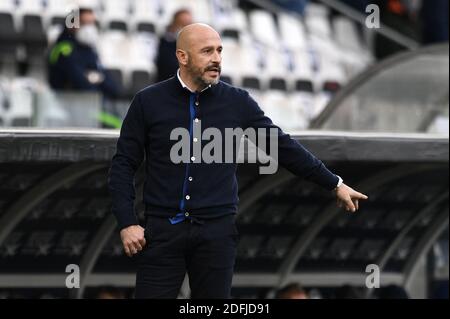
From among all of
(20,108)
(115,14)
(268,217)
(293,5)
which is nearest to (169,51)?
(20,108)

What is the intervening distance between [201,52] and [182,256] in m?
0.83

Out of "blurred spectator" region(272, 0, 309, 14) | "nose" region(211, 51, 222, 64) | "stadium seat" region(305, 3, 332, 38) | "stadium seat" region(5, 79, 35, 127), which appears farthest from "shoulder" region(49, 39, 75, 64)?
"stadium seat" region(305, 3, 332, 38)

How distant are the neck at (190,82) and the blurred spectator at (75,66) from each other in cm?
509

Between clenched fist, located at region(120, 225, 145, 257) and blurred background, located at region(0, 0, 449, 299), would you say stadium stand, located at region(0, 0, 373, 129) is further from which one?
clenched fist, located at region(120, 225, 145, 257)

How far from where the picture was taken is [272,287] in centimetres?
1013

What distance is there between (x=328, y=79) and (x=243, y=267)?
6952 millimetres

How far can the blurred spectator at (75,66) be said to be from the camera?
11.6 metres

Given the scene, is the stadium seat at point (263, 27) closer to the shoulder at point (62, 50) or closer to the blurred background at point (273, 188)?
the blurred background at point (273, 188)

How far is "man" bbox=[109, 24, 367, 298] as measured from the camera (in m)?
6.40

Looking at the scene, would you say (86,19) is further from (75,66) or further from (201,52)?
(201,52)

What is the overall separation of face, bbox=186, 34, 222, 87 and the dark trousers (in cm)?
59

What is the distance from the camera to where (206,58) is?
6.39 meters

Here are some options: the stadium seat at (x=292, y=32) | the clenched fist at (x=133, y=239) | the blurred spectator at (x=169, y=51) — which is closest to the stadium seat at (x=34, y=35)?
the blurred spectator at (x=169, y=51)
